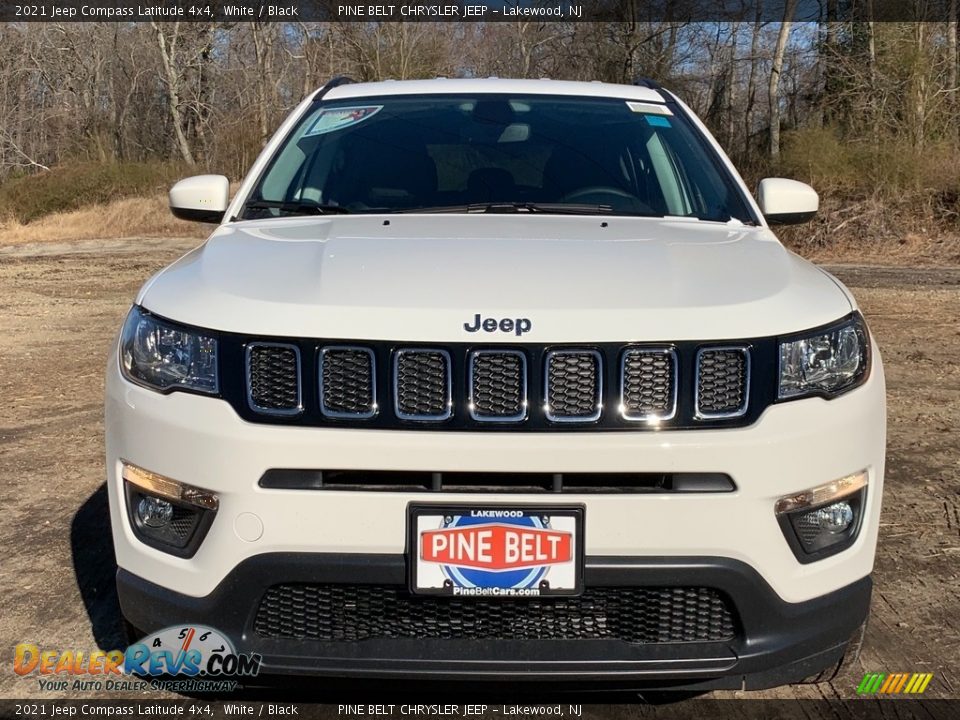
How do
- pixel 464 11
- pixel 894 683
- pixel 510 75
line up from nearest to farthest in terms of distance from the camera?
pixel 894 683
pixel 464 11
pixel 510 75

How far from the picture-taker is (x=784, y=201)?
11.6 feet

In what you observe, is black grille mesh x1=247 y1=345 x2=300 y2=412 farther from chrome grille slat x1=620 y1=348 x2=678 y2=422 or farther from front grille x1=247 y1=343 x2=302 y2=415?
chrome grille slat x1=620 y1=348 x2=678 y2=422

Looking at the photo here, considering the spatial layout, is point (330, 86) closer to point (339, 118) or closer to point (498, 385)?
point (339, 118)

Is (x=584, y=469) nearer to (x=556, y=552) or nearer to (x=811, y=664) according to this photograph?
(x=556, y=552)

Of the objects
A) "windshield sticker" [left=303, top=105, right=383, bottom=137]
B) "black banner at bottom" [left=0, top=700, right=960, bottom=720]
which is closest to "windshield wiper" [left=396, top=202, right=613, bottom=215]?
"windshield sticker" [left=303, top=105, right=383, bottom=137]

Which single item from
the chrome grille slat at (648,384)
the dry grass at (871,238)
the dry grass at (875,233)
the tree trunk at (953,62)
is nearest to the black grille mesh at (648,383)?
the chrome grille slat at (648,384)

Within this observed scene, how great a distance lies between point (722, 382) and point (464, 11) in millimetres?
36337

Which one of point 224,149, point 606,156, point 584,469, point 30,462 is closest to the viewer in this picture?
point 584,469

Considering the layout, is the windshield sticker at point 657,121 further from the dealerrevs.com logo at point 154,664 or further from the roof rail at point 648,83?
the dealerrevs.com logo at point 154,664

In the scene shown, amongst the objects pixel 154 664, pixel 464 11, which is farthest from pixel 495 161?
pixel 464 11

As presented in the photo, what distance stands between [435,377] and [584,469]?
38cm

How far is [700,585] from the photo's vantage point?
2227 millimetres

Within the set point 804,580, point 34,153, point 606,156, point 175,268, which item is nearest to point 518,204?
point 606,156

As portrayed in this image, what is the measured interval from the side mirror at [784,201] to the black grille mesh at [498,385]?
169 cm
